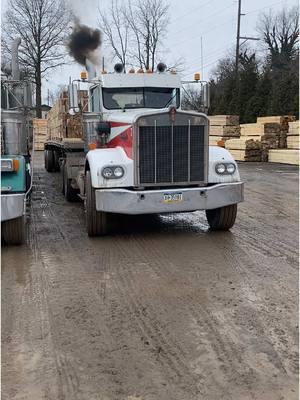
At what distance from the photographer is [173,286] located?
5137 millimetres

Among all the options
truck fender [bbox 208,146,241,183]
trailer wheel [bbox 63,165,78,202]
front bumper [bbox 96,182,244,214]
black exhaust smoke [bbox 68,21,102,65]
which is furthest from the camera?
black exhaust smoke [bbox 68,21,102,65]

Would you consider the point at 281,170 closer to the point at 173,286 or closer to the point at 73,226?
the point at 73,226

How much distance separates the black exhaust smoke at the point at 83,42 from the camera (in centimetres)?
1498

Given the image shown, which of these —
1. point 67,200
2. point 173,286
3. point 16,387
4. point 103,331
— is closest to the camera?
point 16,387

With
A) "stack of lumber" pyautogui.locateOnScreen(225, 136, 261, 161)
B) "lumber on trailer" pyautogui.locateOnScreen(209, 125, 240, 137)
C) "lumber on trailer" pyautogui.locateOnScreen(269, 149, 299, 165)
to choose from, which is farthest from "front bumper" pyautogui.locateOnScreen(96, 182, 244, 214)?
"lumber on trailer" pyautogui.locateOnScreen(209, 125, 240, 137)

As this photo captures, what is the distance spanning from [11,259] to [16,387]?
314 cm

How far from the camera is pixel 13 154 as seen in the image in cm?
748

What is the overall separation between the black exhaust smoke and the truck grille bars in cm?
852

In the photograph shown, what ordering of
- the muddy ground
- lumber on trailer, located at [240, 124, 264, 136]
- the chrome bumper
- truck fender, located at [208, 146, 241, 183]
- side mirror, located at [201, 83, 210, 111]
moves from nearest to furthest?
the muddy ground → the chrome bumper → truck fender, located at [208, 146, 241, 183] → side mirror, located at [201, 83, 210, 111] → lumber on trailer, located at [240, 124, 264, 136]

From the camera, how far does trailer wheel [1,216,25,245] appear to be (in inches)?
261

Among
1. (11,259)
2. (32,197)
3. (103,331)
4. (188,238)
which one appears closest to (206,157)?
(188,238)

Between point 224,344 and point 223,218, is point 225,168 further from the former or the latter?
point 224,344

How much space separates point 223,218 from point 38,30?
29.5m

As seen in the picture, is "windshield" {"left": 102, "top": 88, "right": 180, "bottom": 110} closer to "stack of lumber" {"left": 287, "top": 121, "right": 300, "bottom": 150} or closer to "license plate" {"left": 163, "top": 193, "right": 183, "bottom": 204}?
"license plate" {"left": 163, "top": 193, "right": 183, "bottom": 204}
